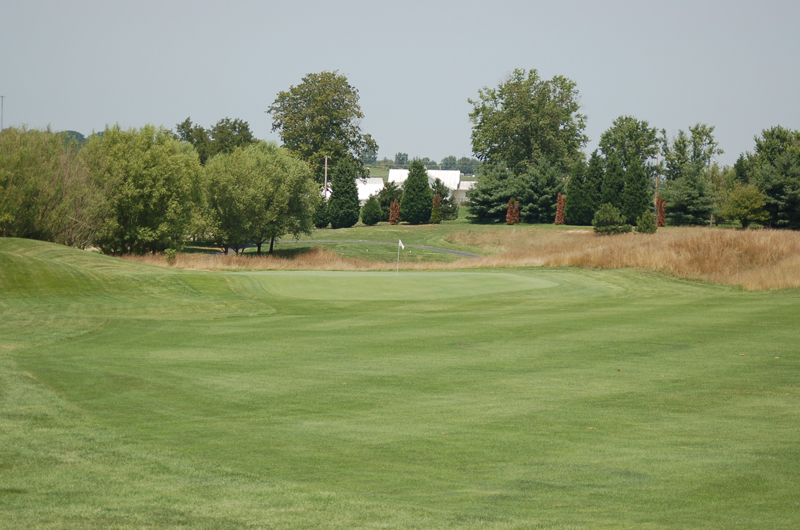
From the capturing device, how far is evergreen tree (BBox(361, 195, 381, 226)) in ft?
263

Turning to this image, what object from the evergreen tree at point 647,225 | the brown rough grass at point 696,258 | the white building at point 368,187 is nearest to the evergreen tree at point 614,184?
the evergreen tree at point 647,225

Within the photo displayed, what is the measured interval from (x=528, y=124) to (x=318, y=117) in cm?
2515

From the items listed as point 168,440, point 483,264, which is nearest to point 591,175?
point 483,264

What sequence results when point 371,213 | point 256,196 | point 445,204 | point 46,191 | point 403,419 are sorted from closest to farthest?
1. point 403,419
2. point 46,191
3. point 256,196
4. point 371,213
5. point 445,204

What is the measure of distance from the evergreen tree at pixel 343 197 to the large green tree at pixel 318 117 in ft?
33.1

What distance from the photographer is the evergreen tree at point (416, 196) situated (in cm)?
7938

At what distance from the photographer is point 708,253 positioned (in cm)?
3397

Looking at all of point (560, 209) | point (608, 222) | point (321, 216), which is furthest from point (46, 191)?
point (560, 209)

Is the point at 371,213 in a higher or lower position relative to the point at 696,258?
higher

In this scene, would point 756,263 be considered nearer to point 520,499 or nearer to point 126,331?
point 126,331

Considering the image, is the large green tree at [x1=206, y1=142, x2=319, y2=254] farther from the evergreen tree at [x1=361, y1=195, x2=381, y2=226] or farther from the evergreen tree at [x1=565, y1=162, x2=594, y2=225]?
the evergreen tree at [x1=565, y1=162, x2=594, y2=225]

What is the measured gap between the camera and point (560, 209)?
243 ft

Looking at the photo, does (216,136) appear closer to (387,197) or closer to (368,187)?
(387,197)

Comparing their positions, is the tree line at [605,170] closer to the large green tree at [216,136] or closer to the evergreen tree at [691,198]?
the evergreen tree at [691,198]
